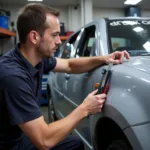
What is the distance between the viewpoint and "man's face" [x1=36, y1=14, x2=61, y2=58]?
1513mm

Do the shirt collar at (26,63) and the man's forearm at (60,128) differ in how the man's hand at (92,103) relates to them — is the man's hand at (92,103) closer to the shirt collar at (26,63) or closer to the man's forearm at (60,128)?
the man's forearm at (60,128)

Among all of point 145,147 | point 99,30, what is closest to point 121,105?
point 145,147

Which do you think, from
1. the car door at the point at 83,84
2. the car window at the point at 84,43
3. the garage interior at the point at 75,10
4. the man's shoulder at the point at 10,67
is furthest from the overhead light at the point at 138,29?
the garage interior at the point at 75,10

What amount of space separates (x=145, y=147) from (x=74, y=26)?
9.56m

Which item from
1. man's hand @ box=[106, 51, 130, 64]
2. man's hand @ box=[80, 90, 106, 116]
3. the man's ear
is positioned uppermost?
the man's ear

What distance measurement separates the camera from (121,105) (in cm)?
133

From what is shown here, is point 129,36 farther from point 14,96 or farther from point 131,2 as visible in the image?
point 131,2

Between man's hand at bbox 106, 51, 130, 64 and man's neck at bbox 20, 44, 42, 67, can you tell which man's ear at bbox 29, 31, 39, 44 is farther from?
man's hand at bbox 106, 51, 130, 64

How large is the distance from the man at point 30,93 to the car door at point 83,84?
0.31 m

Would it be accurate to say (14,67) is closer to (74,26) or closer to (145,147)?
(145,147)

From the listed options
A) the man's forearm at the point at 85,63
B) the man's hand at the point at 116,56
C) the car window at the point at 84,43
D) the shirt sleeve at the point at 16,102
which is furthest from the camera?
the car window at the point at 84,43

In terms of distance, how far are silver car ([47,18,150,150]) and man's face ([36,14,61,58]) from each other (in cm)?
42

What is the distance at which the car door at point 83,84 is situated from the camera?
1987mm

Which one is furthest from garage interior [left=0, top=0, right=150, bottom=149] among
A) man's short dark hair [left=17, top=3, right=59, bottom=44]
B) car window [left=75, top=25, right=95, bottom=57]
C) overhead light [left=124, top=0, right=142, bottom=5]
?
man's short dark hair [left=17, top=3, right=59, bottom=44]
